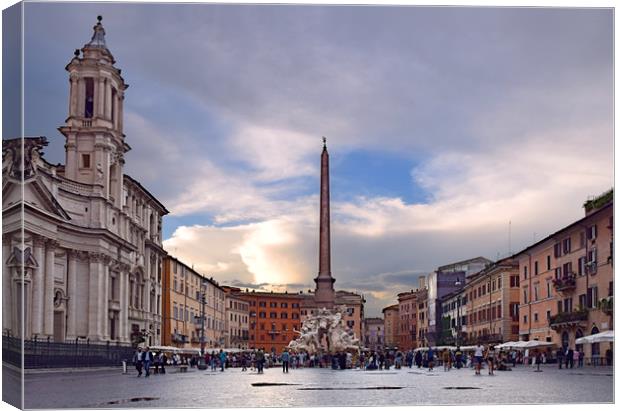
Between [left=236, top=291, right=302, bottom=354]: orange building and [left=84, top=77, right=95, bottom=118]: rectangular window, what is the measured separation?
35.3m

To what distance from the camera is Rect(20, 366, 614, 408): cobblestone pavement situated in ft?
77.2

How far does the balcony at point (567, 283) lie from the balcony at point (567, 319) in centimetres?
101

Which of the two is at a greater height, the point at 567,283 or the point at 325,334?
the point at 567,283

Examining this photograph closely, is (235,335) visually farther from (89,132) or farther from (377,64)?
(377,64)

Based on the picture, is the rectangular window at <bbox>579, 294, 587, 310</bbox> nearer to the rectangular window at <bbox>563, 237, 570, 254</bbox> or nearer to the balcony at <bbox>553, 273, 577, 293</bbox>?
the balcony at <bbox>553, 273, 577, 293</bbox>

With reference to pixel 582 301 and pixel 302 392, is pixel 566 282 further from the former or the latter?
pixel 302 392

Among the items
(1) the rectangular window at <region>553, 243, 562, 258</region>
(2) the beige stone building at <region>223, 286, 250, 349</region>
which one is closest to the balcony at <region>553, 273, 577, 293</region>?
(1) the rectangular window at <region>553, 243, 562, 258</region>

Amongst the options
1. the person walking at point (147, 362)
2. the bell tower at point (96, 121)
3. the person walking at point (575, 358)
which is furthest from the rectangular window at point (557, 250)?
the bell tower at point (96, 121)

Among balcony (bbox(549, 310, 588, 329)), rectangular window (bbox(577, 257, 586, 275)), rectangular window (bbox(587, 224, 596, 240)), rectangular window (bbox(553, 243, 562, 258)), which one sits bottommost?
balcony (bbox(549, 310, 588, 329))

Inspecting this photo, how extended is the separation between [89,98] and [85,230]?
915cm

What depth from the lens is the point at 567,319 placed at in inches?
1645

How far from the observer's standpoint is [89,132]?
102 feet

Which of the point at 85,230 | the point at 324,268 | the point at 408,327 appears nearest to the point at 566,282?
the point at 324,268

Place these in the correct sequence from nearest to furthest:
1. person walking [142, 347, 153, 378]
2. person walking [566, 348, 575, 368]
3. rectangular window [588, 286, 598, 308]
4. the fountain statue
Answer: person walking [142, 347, 153, 378]
person walking [566, 348, 575, 368]
rectangular window [588, 286, 598, 308]
the fountain statue
